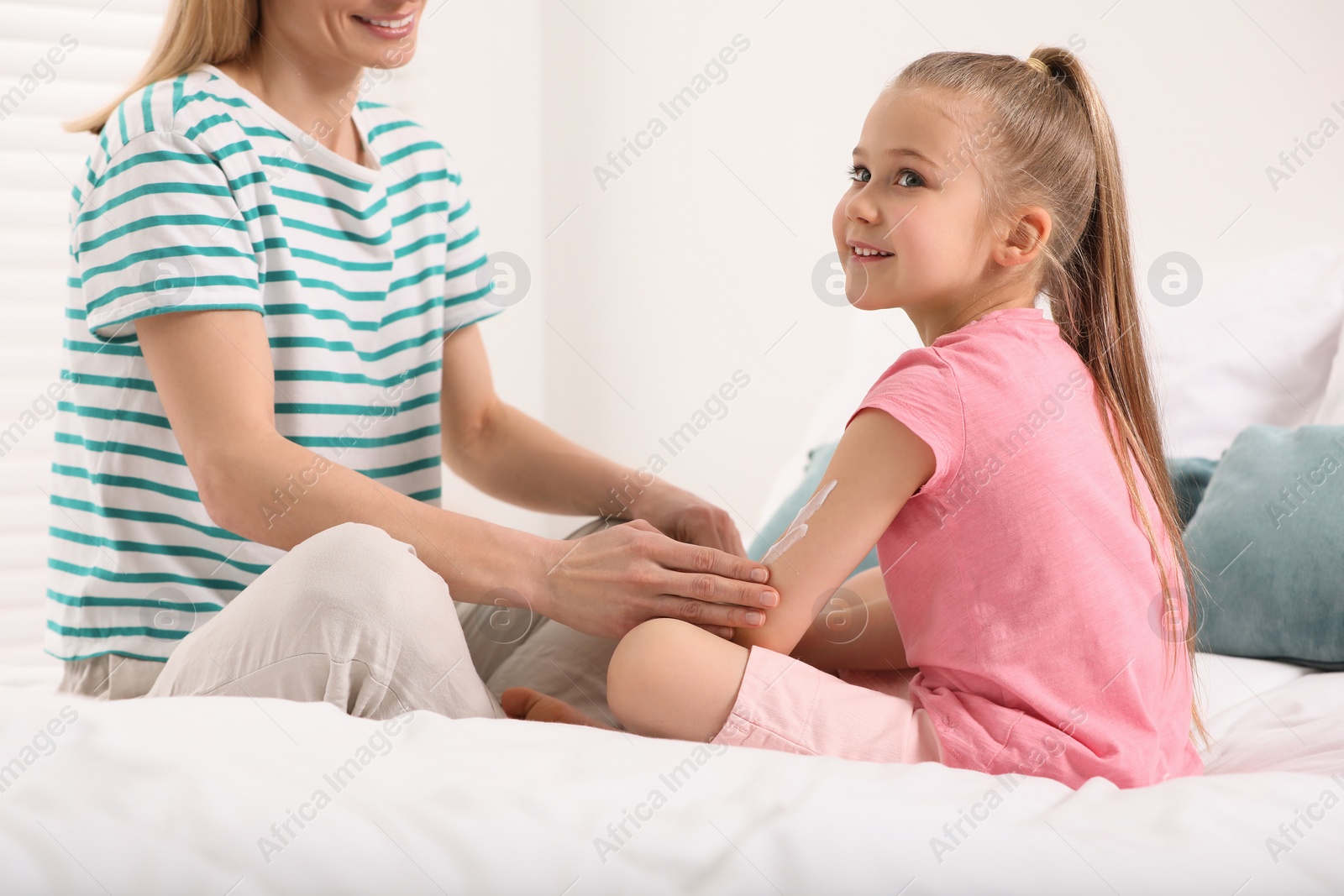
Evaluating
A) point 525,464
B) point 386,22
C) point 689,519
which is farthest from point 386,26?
point 689,519

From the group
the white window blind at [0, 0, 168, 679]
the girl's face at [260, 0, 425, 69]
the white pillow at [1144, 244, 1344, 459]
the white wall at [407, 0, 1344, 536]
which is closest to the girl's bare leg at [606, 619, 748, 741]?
the girl's face at [260, 0, 425, 69]

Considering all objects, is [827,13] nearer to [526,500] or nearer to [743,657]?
[526,500]

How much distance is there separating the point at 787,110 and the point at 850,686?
1.72 metres

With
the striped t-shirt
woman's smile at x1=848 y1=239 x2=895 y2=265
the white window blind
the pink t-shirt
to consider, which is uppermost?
woman's smile at x1=848 y1=239 x2=895 y2=265

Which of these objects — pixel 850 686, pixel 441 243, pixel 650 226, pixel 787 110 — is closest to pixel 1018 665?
pixel 850 686

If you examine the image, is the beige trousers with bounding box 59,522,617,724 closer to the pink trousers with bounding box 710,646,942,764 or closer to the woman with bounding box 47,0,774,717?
the woman with bounding box 47,0,774,717

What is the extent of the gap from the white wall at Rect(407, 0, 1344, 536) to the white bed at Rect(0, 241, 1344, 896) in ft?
4.11

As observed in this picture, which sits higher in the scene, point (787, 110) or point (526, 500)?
point (787, 110)

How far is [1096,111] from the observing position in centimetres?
93

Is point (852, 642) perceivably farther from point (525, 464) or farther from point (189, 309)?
point (189, 309)

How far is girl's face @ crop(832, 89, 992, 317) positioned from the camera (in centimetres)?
86

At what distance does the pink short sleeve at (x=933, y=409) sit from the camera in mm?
746

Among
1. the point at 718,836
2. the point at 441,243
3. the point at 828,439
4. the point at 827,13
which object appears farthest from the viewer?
the point at 827,13

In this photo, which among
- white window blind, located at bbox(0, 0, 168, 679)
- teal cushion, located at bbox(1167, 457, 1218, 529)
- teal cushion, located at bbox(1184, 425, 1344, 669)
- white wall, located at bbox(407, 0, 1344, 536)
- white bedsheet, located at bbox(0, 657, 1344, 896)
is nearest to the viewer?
white bedsheet, located at bbox(0, 657, 1344, 896)
